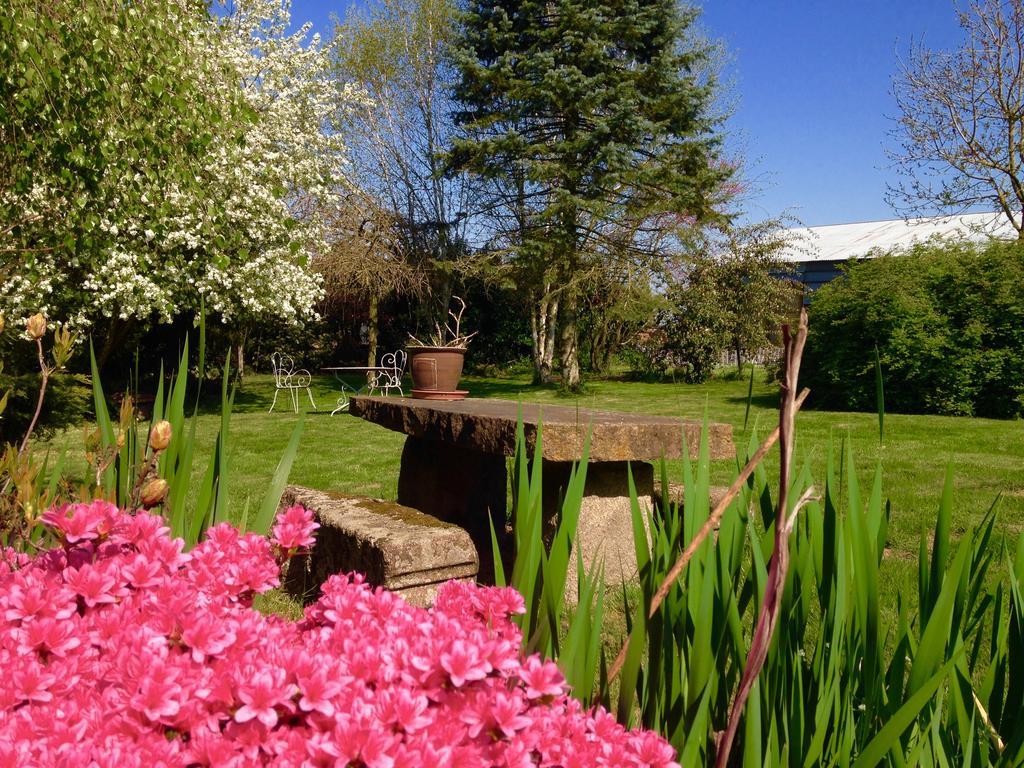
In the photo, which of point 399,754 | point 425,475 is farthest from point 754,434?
point 425,475

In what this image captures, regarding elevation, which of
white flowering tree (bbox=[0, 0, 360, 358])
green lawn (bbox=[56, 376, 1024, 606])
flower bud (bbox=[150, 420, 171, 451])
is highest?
white flowering tree (bbox=[0, 0, 360, 358])

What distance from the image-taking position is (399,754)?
644mm

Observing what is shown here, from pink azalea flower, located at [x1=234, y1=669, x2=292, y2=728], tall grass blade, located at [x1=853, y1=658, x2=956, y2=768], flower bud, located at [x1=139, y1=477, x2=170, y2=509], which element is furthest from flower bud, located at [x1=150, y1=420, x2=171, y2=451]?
tall grass blade, located at [x1=853, y1=658, x2=956, y2=768]

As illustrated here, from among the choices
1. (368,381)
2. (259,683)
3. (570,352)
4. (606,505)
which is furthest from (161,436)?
(570,352)

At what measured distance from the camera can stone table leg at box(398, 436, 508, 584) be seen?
3.78 metres

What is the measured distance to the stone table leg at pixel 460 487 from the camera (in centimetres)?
378

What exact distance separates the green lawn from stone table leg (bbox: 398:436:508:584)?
0.66 metres

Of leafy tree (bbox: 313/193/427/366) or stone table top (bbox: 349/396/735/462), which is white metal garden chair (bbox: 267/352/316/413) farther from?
stone table top (bbox: 349/396/735/462)

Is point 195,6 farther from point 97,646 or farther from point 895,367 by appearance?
point 895,367

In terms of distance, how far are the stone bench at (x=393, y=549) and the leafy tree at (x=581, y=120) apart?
38.9 feet

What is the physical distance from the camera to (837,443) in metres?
8.05

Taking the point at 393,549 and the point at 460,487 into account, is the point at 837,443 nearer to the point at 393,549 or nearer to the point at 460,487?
the point at 460,487

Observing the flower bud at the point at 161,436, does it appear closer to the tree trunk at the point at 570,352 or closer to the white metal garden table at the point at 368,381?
the white metal garden table at the point at 368,381

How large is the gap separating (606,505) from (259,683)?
2866 millimetres
